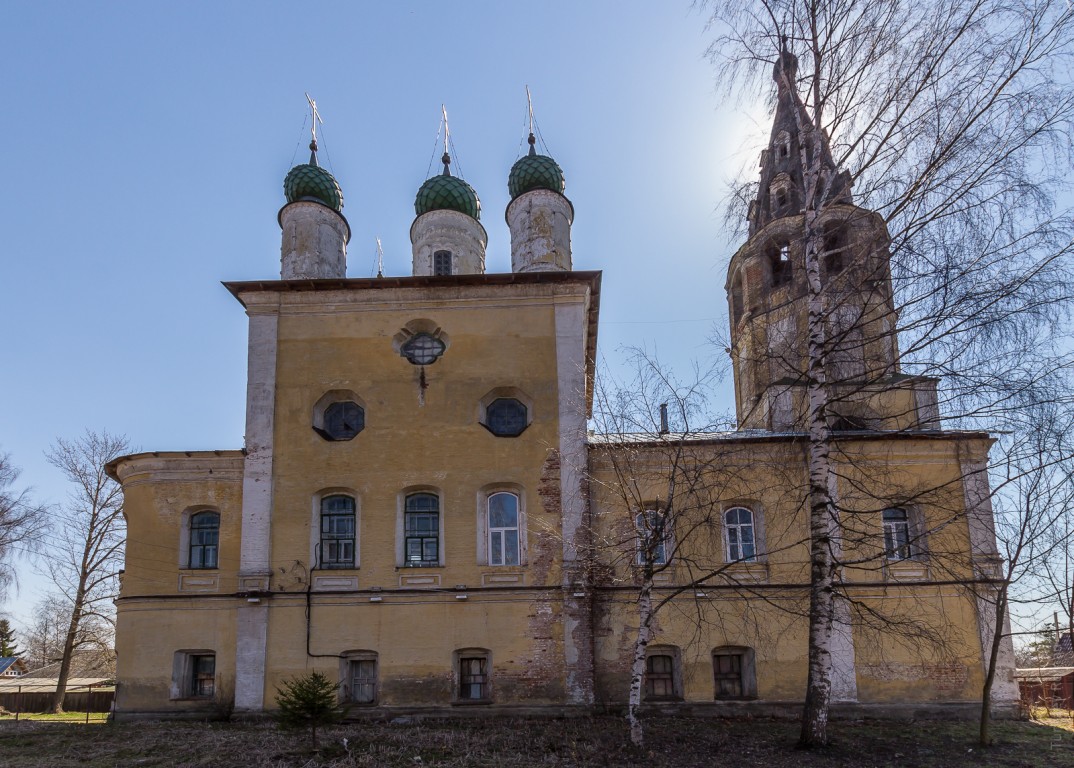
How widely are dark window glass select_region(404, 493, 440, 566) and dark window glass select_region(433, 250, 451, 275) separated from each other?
22.1 feet

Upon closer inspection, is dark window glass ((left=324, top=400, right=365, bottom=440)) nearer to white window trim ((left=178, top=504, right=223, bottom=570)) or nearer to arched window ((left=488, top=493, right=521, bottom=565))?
white window trim ((left=178, top=504, right=223, bottom=570))

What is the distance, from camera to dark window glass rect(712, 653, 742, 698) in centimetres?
1491

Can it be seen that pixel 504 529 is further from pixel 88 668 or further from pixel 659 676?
pixel 88 668

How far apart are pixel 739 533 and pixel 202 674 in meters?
10.7

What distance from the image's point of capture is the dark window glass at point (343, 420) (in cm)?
1661

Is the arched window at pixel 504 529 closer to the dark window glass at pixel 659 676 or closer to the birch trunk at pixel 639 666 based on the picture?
the dark window glass at pixel 659 676

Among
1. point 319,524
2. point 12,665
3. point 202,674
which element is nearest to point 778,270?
point 319,524

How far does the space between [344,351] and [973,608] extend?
43.1 feet

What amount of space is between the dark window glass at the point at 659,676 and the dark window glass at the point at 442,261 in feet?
34.8

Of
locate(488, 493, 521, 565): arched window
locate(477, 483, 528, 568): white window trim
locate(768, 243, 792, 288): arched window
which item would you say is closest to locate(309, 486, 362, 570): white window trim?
locate(477, 483, 528, 568): white window trim

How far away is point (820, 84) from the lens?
1159cm

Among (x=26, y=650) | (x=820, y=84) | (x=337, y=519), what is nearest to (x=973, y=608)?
(x=820, y=84)

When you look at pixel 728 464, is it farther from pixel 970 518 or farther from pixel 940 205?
pixel 940 205

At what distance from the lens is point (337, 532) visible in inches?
623
